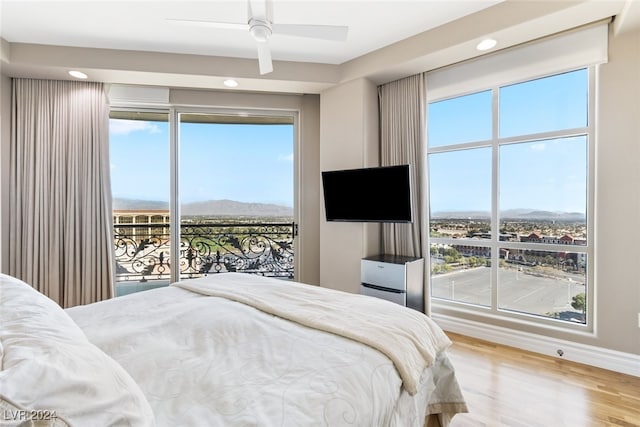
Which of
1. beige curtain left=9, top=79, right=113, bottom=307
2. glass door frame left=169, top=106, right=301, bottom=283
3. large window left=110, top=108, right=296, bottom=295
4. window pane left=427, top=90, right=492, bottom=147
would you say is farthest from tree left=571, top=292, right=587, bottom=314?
beige curtain left=9, top=79, right=113, bottom=307

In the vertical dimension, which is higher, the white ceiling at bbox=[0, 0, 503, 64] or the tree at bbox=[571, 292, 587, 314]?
the white ceiling at bbox=[0, 0, 503, 64]

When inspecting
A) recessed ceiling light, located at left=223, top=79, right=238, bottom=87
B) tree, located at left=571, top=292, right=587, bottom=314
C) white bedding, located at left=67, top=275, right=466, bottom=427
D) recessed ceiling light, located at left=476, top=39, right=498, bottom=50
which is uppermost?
recessed ceiling light, located at left=476, top=39, right=498, bottom=50

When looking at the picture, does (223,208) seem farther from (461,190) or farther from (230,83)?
(461,190)

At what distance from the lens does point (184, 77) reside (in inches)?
123

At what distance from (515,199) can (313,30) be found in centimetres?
231

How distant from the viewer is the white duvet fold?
1.19 metres

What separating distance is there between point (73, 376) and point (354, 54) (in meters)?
3.28

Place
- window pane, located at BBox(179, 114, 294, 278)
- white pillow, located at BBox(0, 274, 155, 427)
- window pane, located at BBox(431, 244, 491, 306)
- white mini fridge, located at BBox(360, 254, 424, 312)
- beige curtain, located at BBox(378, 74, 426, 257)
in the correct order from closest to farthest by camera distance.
Result: white pillow, located at BBox(0, 274, 155, 427)
white mini fridge, located at BBox(360, 254, 424, 312)
window pane, located at BBox(431, 244, 491, 306)
beige curtain, located at BBox(378, 74, 426, 257)
window pane, located at BBox(179, 114, 294, 278)

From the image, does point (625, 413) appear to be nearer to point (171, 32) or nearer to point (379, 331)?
point (379, 331)

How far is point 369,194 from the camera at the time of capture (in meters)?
3.07

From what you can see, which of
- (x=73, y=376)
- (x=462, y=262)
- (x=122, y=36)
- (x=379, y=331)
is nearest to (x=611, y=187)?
(x=462, y=262)

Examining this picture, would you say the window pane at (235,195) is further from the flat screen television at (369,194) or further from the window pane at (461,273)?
the window pane at (461,273)

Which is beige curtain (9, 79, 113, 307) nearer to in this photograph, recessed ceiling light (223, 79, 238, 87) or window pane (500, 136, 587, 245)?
recessed ceiling light (223, 79, 238, 87)

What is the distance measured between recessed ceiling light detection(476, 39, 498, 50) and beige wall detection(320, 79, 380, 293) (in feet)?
3.56
